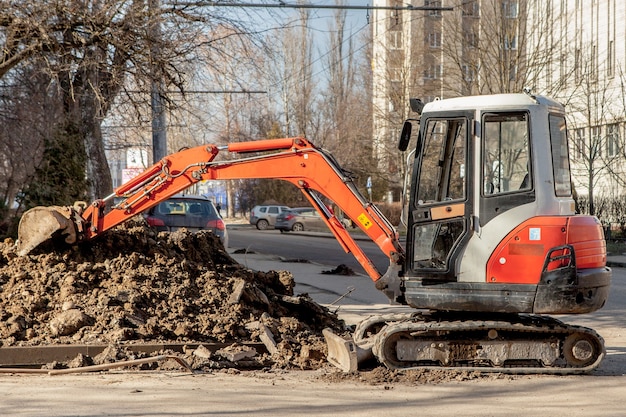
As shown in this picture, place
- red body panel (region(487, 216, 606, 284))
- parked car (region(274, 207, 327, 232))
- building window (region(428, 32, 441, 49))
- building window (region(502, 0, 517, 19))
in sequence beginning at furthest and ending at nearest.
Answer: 1. parked car (region(274, 207, 327, 232))
2. building window (region(428, 32, 441, 49))
3. building window (region(502, 0, 517, 19))
4. red body panel (region(487, 216, 606, 284))

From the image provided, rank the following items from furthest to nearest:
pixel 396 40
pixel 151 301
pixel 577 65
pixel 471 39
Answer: pixel 396 40 < pixel 471 39 < pixel 577 65 < pixel 151 301

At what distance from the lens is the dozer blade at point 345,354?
8547 millimetres

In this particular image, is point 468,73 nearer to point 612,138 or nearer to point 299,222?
point 612,138

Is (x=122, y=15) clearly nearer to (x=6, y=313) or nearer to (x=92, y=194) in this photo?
(x=6, y=313)

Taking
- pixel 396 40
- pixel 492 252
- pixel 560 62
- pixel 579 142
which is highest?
pixel 396 40

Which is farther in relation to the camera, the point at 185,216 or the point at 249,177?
the point at 185,216

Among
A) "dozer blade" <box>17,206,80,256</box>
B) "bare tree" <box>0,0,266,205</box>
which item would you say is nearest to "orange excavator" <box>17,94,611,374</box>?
"dozer blade" <box>17,206,80,256</box>

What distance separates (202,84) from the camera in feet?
55.0

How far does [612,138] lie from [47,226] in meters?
31.7

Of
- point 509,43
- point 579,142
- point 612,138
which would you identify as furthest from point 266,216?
point 612,138

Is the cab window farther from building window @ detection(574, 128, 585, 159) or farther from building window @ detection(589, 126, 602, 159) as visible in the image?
building window @ detection(574, 128, 585, 159)

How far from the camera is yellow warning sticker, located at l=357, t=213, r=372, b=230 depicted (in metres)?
9.41

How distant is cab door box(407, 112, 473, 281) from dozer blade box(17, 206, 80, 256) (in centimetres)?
415

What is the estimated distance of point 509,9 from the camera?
36312 millimetres
